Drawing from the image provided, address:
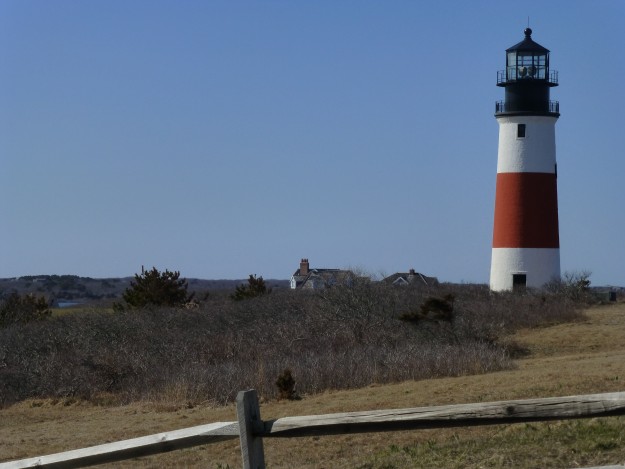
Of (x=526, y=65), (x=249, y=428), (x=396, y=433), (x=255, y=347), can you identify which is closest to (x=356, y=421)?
(x=249, y=428)

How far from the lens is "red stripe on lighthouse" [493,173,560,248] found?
3819 cm

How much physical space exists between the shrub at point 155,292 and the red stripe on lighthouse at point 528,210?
37.2 ft

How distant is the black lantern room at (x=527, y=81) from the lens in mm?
39500

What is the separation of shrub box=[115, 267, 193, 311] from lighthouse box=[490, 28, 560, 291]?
37.0 ft

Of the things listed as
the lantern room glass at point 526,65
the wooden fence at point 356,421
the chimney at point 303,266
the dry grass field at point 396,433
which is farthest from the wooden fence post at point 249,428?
the chimney at point 303,266

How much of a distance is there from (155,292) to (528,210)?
13.0 meters

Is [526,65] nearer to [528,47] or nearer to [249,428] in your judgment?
[528,47]

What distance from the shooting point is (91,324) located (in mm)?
26453

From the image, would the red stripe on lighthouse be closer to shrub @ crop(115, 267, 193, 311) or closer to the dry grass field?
shrub @ crop(115, 267, 193, 311)

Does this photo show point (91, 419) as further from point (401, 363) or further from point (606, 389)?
point (606, 389)

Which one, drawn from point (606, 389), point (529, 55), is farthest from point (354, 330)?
point (529, 55)

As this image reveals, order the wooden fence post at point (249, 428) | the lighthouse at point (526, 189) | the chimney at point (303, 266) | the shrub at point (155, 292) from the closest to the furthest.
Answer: the wooden fence post at point (249, 428)
the shrub at point (155, 292)
the lighthouse at point (526, 189)
the chimney at point (303, 266)

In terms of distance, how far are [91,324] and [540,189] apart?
18040mm

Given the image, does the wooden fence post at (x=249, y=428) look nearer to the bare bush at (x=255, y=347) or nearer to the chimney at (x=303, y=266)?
the bare bush at (x=255, y=347)
